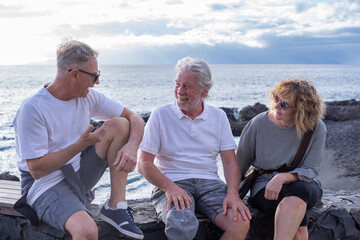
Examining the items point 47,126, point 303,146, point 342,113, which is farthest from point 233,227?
point 342,113

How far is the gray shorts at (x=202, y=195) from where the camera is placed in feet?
11.0

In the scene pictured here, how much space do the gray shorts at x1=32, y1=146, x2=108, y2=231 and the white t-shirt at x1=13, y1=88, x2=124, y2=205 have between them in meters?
0.06

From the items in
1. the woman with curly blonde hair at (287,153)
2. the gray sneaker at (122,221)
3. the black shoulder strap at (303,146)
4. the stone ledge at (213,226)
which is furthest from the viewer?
the black shoulder strap at (303,146)

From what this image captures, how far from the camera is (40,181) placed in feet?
10.3

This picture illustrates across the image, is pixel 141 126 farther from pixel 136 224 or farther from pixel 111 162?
pixel 136 224

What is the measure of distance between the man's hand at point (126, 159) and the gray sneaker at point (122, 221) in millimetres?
338

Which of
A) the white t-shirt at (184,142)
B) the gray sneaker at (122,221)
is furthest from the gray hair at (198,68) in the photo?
the gray sneaker at (122,221)

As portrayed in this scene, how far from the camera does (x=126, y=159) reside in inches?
124

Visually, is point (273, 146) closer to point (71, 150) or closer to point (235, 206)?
point (235, 206)

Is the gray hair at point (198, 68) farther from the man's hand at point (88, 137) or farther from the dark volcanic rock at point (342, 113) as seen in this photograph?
the dark volcanic rock at point (342, 113)

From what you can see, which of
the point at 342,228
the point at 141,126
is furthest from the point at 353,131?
the point at 141,126

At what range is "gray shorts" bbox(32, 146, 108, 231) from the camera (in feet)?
9.73

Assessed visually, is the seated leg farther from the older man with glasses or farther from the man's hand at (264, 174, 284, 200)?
the older man with glasses

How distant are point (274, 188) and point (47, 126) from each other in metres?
1.83
